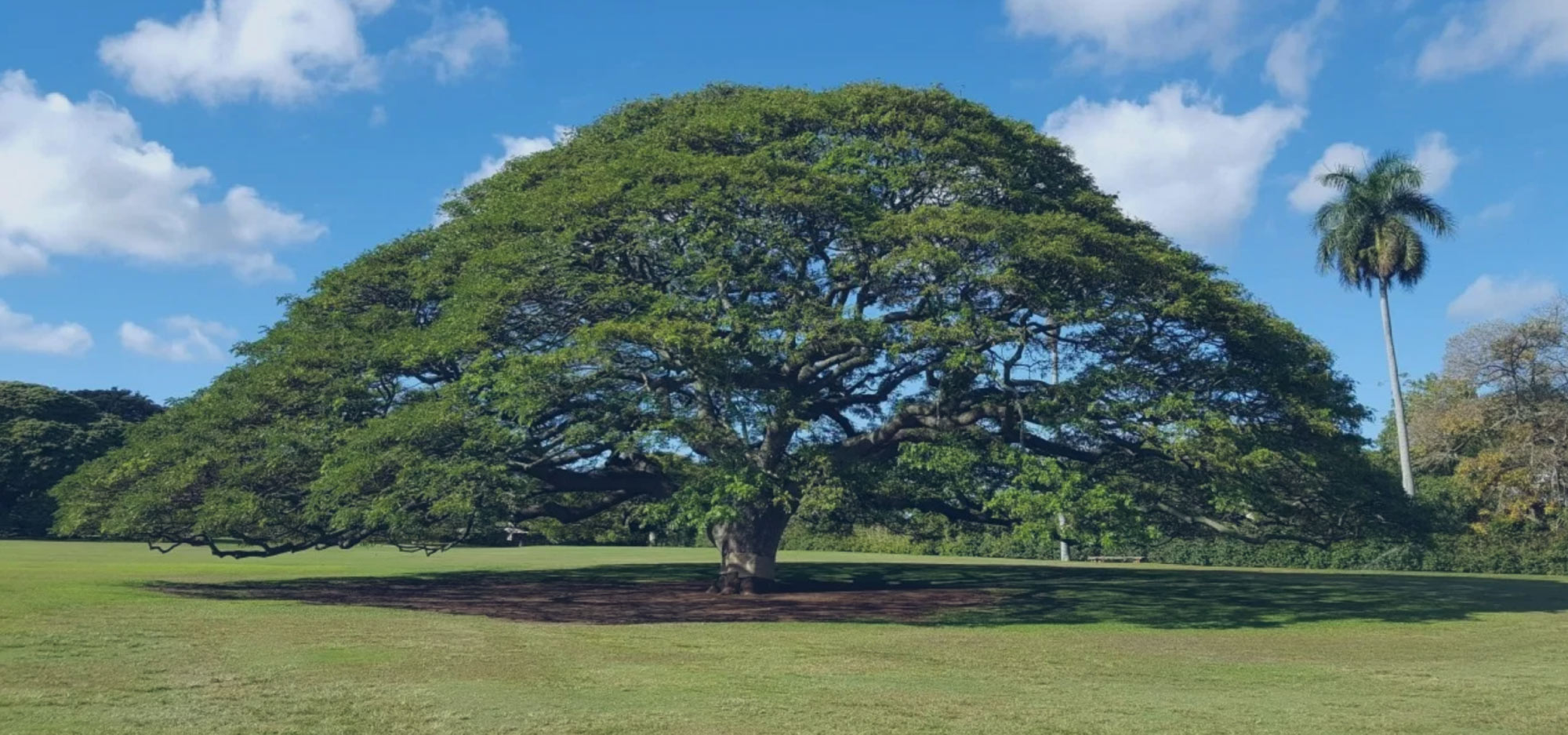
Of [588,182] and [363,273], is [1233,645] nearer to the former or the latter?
[588,182]

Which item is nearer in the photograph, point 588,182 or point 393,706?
point 393,706

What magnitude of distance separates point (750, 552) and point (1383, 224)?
117ft

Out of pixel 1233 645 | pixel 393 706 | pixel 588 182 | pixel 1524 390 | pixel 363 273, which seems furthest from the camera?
pixel 1524 390

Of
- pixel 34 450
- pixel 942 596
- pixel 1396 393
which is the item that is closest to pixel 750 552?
pixel 942 596

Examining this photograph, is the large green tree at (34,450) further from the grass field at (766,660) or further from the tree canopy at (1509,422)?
the tree canopy at (1509,422)

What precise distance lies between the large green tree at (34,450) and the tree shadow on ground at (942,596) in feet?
149

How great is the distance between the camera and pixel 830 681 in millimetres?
14398

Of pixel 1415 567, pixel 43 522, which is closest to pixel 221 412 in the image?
pixel 1415 567

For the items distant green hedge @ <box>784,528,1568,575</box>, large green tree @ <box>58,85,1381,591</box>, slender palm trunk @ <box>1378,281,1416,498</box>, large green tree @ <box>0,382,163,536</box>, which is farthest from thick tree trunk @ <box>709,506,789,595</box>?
large green tree @ <box>0,382,163,536</box>

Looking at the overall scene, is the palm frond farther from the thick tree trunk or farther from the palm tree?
the thick tree trunk

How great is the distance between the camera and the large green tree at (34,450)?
73875 millimetres

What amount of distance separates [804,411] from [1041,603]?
346 inches

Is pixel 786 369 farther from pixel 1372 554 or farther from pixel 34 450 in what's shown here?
pixel 34 450

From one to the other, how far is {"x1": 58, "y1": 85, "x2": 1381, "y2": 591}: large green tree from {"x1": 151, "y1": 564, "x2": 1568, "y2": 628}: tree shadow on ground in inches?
85.4
